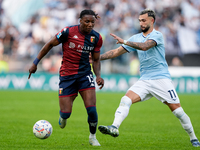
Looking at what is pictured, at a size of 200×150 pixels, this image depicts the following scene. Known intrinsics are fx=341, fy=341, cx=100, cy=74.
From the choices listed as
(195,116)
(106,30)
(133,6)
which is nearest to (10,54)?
(106,30)

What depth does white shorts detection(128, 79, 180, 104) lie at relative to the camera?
6.60 metres

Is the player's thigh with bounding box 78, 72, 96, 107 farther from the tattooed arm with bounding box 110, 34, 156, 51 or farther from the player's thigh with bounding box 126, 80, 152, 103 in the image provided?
the tattooed arm with bounding box 110, 34, 156, 51

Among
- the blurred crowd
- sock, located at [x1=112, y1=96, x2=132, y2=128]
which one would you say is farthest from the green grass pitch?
the blurred crowd

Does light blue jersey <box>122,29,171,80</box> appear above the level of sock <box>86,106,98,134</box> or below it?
above

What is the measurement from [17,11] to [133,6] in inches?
350

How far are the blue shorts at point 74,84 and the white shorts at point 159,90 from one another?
886 mm

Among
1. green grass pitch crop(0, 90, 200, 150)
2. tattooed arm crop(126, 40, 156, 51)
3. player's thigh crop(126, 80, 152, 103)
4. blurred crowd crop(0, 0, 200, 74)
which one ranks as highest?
blurred crowd crop(0, 0, 200, 74)

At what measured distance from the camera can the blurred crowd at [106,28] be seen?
23391mm

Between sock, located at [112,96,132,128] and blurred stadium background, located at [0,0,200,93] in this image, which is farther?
blurred stadium background, located at [0,0,200,93]

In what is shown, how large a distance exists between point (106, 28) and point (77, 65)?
61.1 feet

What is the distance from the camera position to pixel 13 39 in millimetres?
25859

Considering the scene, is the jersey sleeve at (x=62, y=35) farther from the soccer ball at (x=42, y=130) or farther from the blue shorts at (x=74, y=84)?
the soccer ball at (x=42, y=130)

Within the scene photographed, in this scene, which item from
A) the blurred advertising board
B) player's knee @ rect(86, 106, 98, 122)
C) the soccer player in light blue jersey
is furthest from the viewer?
the blurred advertising board

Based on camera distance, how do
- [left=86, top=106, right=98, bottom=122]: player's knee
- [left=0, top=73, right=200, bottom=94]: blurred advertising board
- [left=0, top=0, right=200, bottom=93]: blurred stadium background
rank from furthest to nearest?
[left=0, top=0, right=200, bottom=93]: blurred stadium background → [left=0, top=73, right=200, bottom=94]: blurred advertising board → [left=86, top=106, right=98, bottom=122]: player's knee
